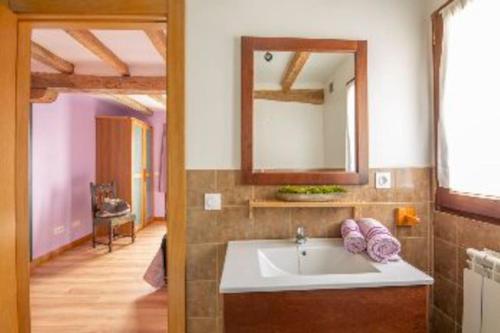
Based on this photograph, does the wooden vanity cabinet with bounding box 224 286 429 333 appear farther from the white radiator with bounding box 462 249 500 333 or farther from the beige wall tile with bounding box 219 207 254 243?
the beige wall tile with bounding box 219 207 254 243

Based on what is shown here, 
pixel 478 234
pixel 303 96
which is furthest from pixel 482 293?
pixel 303 96

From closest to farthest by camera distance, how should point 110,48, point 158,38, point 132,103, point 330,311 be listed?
point 330,311 → point 158,38 → point 110,48 → point 132,103

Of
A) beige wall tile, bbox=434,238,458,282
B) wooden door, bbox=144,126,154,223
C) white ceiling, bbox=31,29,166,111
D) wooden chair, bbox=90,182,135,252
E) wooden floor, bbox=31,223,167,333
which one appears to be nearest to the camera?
beige wall tile, bbox=434,238,458,282

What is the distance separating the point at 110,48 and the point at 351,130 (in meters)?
2.48

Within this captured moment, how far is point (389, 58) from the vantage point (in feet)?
6.28

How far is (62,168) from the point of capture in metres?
4.65

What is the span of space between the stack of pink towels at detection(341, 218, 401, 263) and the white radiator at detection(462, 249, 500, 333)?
31 centimetres

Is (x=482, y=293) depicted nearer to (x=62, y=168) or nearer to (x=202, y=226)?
(x=202, y=226)

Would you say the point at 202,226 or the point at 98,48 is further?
the point at 98,48

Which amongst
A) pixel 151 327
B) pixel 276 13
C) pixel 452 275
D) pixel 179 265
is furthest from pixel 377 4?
pixel 151 327

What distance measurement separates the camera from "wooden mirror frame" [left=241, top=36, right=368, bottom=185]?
182cm

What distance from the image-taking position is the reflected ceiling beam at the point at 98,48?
269cm

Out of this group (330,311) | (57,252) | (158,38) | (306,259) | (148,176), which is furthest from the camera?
(148,176)

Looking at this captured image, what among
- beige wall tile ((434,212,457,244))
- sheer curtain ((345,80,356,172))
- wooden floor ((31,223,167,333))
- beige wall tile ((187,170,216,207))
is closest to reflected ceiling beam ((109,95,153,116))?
wooden floor ((31,223,167,333))
